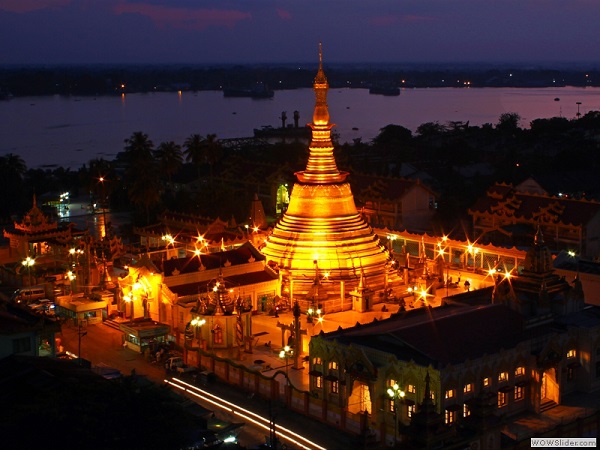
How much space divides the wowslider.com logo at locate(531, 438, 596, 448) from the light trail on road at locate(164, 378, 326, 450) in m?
6.32

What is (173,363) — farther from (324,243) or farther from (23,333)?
(324,243)

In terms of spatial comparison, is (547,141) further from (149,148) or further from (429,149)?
(149,148)

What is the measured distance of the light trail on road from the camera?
1167 inches

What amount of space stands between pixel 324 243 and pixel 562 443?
22601mm

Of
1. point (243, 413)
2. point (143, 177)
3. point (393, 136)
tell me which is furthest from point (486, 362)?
point (393, 136)

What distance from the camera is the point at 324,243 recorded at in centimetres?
4803

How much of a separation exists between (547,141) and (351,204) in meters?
73.9

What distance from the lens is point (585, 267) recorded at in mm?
44375

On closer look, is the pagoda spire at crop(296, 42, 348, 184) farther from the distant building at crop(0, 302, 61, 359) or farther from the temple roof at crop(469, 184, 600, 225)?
the distant building at crop(0, 302, 61, 359)

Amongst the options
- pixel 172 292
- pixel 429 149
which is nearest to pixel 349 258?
pixel 172 292

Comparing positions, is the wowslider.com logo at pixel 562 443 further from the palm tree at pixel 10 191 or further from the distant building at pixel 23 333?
the palm tree at pixel 10 191

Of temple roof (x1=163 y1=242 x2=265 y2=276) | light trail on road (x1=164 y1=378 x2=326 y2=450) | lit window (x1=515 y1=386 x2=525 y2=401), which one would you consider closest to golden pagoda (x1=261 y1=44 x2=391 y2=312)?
temple roof (x1=163 y1=242 x2=265 y2=276)

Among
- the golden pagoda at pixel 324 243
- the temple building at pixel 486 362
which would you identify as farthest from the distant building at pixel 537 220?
the temple building at pixel 486 362

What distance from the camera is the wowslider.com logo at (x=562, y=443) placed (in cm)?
2608
